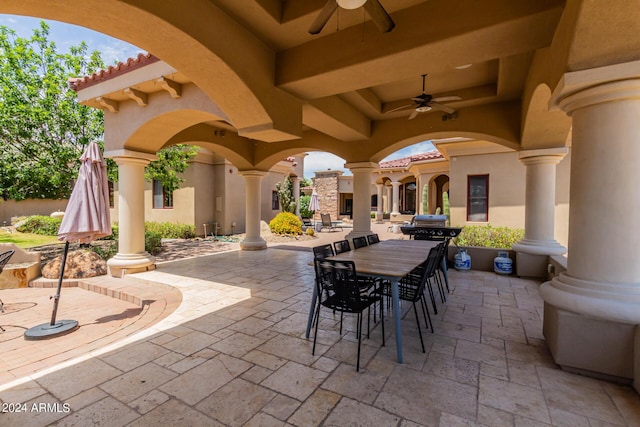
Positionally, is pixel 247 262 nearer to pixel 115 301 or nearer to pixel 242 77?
pixel 115 301

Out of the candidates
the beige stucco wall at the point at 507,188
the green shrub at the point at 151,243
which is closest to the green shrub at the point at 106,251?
the green shrub at the point at 151,243

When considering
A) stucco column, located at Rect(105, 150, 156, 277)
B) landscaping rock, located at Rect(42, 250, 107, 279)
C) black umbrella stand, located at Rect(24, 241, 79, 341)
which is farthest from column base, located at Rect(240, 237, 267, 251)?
black umbrella stand, located at Rect(24, 241, 79, 341)

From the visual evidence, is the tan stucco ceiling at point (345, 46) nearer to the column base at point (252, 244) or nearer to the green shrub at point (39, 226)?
the column base at point (252, 244)

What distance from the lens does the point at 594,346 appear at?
2385mm

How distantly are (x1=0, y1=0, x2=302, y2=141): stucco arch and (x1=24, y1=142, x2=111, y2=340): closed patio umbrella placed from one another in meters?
1.76

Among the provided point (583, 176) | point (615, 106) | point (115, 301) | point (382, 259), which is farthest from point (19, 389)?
point (615, 106)

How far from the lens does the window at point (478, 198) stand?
9242 mm

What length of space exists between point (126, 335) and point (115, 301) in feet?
5.61

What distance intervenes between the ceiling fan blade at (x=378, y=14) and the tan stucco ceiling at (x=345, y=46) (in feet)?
1.89

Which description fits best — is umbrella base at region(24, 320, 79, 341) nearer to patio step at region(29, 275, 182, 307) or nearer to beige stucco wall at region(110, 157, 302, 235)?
patio step at region(29, 275, 182, 307)

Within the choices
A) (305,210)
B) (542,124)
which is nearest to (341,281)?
(542,124)

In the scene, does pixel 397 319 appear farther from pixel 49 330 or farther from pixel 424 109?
pixel 49 330

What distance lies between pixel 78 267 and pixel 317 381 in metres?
5.96

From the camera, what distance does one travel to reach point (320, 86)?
400cm
